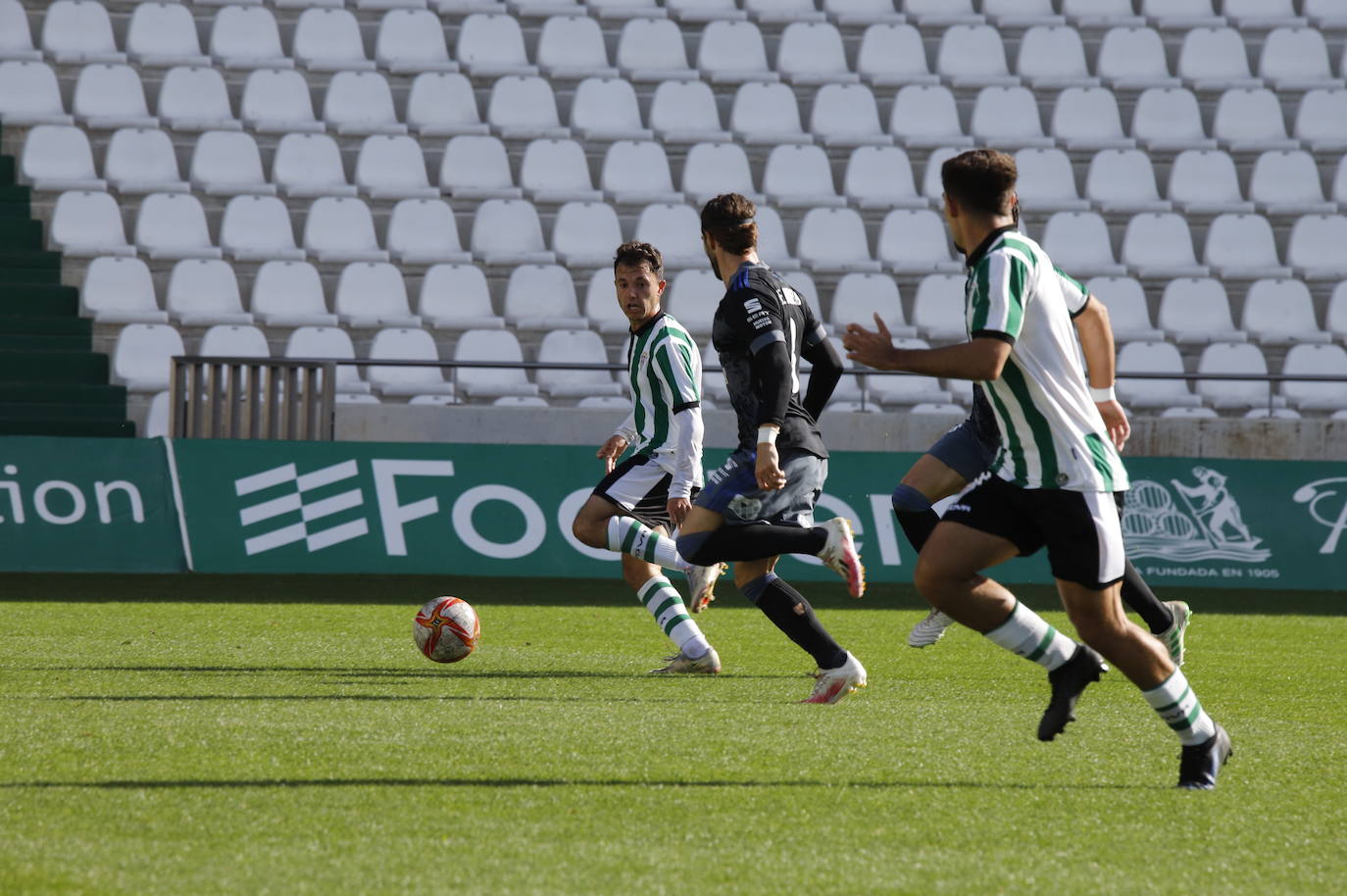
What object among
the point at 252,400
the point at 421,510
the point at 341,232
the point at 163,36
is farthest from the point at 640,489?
the point at 163,36

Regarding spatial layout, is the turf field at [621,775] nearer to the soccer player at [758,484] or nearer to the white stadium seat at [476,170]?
the soccer player at [758,484]

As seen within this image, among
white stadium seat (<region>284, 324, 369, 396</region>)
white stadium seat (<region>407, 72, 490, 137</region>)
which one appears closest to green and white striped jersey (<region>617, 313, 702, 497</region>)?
white stadium seat (<region>284, 324, 369, 396</region>)

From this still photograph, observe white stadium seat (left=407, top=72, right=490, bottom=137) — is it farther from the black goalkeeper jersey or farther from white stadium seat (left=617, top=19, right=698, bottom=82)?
the black goalkeeper jersey

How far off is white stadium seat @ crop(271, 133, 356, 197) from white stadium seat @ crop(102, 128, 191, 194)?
39.2 inches

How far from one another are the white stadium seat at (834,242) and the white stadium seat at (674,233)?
111cm

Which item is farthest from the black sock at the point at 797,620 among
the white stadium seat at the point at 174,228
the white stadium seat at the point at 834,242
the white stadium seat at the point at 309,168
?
the white stadium seat at the point at 309,168

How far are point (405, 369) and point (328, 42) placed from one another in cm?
495

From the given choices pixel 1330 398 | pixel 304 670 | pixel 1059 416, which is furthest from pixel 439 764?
pixel 1330 398

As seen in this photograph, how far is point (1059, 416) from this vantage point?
4.12 m

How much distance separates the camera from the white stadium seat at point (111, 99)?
54.3ft

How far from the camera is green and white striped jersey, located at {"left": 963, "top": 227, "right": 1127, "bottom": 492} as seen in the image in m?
4.06

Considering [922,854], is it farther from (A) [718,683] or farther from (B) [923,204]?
(B) [923,204]

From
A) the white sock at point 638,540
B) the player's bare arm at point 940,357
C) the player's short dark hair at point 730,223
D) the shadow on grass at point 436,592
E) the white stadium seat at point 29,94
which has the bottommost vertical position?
the shadow on grass at point 436,592

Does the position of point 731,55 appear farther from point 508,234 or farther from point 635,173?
point 508,234
